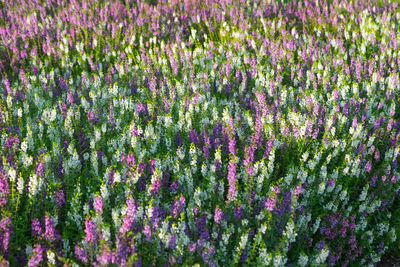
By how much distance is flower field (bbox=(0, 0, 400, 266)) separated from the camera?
2848 millimetres

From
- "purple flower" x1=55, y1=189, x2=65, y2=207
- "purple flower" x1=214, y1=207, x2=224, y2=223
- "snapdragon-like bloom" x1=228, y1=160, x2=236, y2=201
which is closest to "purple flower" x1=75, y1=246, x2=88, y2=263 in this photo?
"purple flower" x1=55, y1=189, x2=65, y2=207

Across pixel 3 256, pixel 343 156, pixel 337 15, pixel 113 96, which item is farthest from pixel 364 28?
pixel 3 256

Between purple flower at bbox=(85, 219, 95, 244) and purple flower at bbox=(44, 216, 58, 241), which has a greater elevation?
purple flower at bbox=(44, 216, 58, 241)

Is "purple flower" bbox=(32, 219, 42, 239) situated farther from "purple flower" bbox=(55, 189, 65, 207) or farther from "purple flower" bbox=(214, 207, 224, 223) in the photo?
"purple flower" bbox=(214, 207, 224, 223)

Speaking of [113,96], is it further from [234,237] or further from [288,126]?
[234,237]

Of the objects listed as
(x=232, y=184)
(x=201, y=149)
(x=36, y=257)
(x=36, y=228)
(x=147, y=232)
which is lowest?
(x=36, y=257)

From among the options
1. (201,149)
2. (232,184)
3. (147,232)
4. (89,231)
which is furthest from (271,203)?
(89,231)

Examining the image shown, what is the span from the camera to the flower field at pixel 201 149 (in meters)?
2.85

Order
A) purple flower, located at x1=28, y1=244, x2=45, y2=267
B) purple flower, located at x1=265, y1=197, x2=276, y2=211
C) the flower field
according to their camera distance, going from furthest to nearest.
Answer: purple flower, located at x1=265, y1=197, x2=276, y2=211
the flower field
purple flower, located at x1=28, y1=244, x2=45, y2=267

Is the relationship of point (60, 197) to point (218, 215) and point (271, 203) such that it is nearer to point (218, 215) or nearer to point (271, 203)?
point (218, 215)

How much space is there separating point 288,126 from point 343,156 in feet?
2.16

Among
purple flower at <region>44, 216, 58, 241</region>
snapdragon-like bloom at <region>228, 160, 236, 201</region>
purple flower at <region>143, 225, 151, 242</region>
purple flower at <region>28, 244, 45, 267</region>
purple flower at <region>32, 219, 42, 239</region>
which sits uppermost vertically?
snapdragon-like bloom at <region>228, 160, 236, 201</region>

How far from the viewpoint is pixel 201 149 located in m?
3.95

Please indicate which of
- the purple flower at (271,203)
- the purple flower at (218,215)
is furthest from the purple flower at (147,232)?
the purple flower at (271,203)
